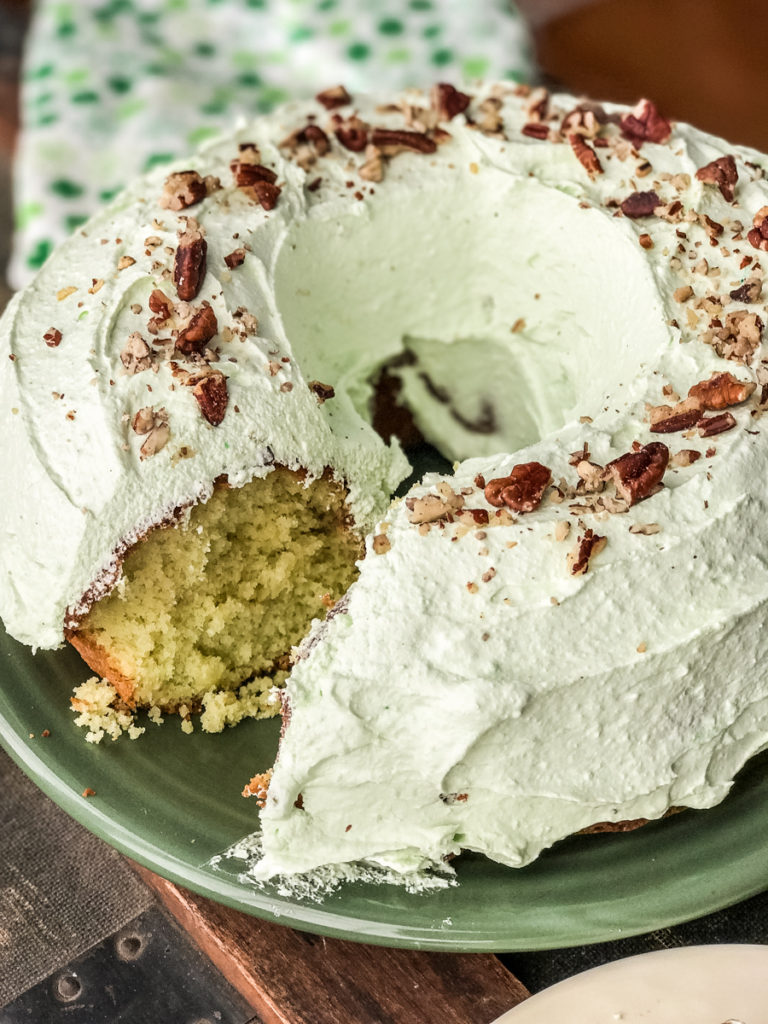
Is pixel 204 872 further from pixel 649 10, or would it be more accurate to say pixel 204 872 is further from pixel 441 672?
pixel 649 10

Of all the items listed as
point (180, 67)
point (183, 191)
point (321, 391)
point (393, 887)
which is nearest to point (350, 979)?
point (393, 887)

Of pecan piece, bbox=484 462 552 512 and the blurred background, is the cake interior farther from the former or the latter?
the blurred background

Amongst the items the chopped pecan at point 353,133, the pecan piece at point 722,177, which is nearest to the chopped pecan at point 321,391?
the chopped pecan at point 353,133

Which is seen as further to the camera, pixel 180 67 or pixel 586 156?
pixel 180 67

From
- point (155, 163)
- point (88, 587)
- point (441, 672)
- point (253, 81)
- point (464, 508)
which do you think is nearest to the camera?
point (441, 672)

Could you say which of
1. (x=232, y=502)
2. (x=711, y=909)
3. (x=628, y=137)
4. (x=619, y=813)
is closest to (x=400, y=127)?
(x=628, y=137)

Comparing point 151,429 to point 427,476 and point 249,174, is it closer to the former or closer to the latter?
point 427,476
